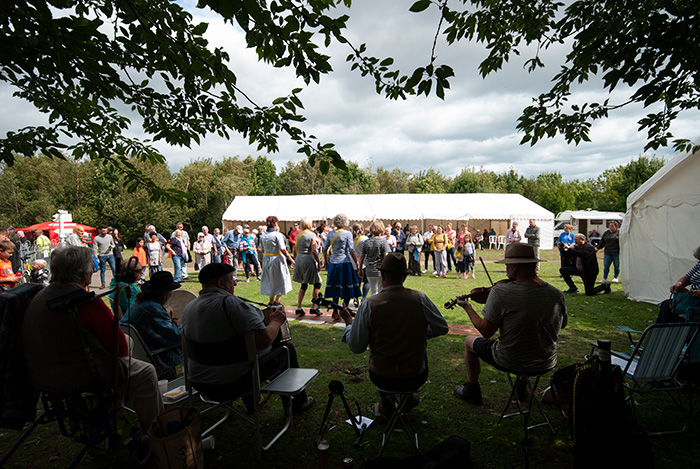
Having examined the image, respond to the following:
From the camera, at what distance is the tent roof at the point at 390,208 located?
77.5 feet

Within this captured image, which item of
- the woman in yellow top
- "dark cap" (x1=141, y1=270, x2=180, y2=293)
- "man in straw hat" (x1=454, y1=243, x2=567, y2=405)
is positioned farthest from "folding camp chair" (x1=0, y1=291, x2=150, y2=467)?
the woman in yellow top

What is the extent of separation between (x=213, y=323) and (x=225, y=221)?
74.3 ft

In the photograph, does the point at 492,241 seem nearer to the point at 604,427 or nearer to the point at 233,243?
the point at 233,243

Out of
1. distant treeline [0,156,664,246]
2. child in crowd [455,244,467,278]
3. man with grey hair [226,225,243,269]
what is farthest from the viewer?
Answer: distant treeline [0,156,664,246]

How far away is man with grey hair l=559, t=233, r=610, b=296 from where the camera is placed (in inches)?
360

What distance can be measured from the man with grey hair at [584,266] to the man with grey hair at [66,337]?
9.92 metres

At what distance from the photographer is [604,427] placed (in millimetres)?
2557

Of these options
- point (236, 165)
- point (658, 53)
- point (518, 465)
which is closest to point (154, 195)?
point (518, 465)

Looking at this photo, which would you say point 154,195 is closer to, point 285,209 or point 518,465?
point 518,465

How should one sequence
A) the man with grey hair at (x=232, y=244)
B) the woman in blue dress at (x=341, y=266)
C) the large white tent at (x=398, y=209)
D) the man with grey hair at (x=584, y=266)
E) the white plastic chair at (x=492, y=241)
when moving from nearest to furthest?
the woman in blue dress at (x=341, y=266) < the man with grey hair at (x=584, y=266) < the man with grey hair at (x=232, y=244) < the large white tent at (x=398, y=209) < the white plastic chair at (x=492, y=241)

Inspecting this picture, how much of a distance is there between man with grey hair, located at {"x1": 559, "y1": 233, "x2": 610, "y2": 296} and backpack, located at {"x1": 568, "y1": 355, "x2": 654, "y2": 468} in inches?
298

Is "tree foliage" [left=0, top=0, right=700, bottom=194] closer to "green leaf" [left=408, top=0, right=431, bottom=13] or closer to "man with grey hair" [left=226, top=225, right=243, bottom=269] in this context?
"green leaf" [left=408, top=0, right=431, bottom=13]

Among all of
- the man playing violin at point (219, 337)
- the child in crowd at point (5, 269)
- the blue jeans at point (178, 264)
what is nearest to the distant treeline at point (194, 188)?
the blue jeans at point (178, 264)

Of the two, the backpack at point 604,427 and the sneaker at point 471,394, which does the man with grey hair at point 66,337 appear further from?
the backpack at point 604,427
